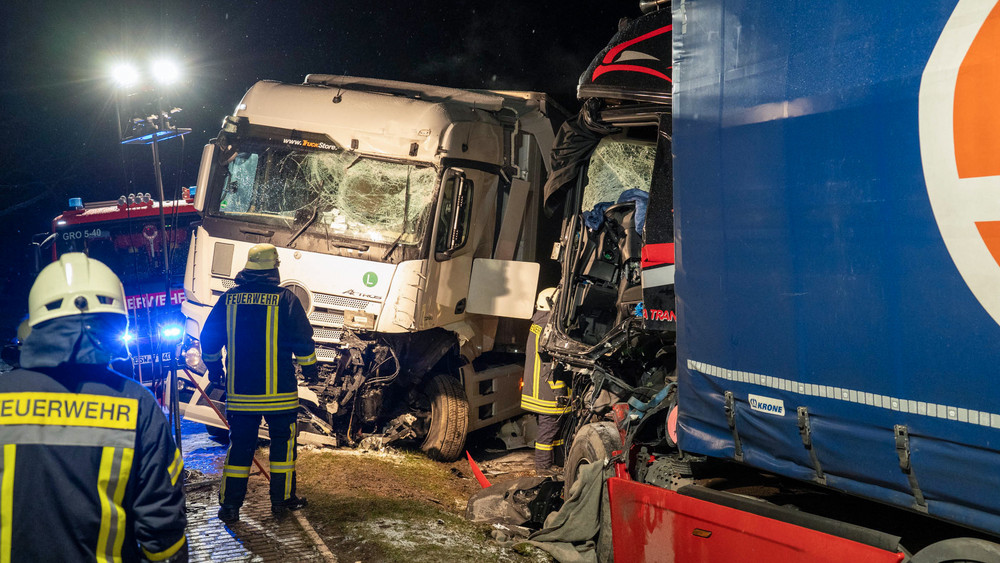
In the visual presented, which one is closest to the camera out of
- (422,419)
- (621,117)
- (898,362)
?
(898,362)

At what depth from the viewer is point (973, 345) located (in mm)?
2486

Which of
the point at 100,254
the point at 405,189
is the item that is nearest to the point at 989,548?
the point at 405,189

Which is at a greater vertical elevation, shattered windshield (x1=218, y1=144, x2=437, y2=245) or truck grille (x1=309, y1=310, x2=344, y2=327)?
shattered windshield (x1=218, y1=144, x2=437, y2=245)

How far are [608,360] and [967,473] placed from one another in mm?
3232

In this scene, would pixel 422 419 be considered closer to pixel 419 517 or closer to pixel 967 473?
pixel 419 517

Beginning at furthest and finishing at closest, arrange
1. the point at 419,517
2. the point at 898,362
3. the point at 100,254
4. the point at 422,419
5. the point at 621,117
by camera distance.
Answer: the point at 100,254, the point at 422,419, the point at 419,517, the point at 621,117, the point at 898,362

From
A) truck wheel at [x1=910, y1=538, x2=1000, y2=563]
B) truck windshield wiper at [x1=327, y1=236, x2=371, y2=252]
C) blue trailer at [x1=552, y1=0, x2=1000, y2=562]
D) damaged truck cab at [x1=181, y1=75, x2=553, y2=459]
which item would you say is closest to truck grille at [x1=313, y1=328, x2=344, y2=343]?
damaged truck cab at [x1=181, y1=75, x2=553, y2=459]

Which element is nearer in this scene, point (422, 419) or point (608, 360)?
point (608, 360)

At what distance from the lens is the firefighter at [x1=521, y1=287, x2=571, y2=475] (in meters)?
6.72

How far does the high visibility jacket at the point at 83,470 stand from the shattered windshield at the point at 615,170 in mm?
4175

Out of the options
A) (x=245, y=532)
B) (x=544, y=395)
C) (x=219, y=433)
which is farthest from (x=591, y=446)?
(x=219, y=433)

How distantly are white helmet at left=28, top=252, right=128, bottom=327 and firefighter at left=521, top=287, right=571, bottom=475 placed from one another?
14.1ft

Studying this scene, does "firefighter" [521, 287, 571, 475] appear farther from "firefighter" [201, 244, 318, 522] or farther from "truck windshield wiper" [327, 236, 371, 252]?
"firefighter" [201, 244, 318, 522]

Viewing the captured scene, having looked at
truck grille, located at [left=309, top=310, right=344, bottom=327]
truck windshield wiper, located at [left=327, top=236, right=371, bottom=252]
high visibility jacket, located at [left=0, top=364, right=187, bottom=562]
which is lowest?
high visibility jacket, located at [left=0, top=364, right=187, bottom=562]
